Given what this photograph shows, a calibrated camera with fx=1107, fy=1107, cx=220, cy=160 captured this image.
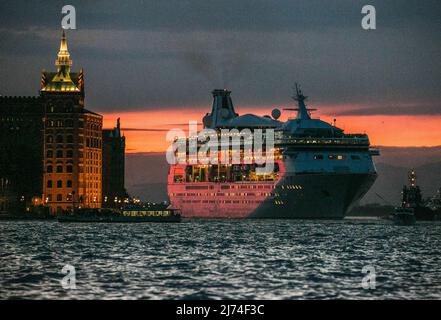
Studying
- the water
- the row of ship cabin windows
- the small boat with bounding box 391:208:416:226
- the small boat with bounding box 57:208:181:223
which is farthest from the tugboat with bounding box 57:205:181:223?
the water

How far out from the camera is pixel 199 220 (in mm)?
198750

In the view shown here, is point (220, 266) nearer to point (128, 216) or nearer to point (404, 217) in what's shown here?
point (404, 217)

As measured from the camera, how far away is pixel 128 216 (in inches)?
7219

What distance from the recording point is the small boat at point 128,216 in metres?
178

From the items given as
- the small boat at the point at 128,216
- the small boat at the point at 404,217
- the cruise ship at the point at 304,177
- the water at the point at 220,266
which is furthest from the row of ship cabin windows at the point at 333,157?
the water at the point at 220,266

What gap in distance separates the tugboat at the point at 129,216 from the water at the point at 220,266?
172 ft

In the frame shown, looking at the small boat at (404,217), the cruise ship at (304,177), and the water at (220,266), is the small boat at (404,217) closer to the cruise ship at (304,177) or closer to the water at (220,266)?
the cruise ship at (304,177)

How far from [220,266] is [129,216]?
348 ft

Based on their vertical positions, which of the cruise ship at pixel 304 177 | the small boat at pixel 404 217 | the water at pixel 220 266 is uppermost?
the cruise ship at pixel 304 177

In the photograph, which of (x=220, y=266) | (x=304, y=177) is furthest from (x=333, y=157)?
(x=220, y=266)

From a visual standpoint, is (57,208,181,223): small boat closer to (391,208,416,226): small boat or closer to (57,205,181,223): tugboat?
(57,205,181,223): tugboat

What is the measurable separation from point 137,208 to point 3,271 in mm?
114816
